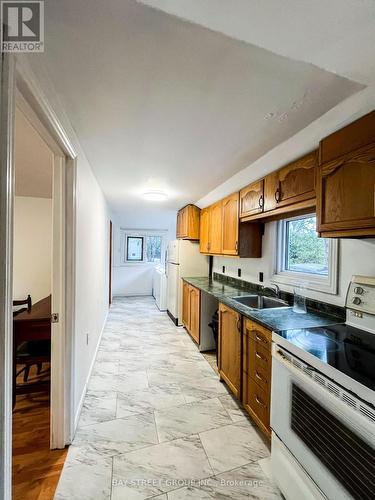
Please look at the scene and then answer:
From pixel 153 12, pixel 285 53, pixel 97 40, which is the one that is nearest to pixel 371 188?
pixel 285 53

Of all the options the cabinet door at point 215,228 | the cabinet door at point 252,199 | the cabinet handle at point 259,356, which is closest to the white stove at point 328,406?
the cabinet handle at point 259,356

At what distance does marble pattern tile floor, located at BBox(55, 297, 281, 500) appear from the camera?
1.32 m

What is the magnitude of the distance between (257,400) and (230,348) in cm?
52

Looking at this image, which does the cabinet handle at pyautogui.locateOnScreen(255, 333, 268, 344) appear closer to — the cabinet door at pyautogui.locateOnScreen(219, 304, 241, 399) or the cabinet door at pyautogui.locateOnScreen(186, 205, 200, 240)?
the cabinet door at pyautogui.locateOnScreen(219, 304, 241, 399)

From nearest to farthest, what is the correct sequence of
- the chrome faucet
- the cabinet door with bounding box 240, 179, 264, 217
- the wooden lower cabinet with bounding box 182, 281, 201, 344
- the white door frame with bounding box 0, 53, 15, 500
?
the white door frame with bounding box 0, 53, 15, 500, the cabinet door with bounding box 240, 179, 264, 217, the chrome faucet, the wooden lower cabinet with bounding box 182, 281, 201, 344

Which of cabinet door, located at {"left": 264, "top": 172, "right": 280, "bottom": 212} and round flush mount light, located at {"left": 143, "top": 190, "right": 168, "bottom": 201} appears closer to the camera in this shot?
cabinet door, located at {"left": 264, "top": 172, "right": 280, "bottom": 212}

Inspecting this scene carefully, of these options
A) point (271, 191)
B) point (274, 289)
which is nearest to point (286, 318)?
point (274, 289)

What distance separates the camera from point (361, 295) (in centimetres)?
144

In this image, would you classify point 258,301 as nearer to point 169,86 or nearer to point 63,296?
point 63,296

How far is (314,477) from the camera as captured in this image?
1053mm

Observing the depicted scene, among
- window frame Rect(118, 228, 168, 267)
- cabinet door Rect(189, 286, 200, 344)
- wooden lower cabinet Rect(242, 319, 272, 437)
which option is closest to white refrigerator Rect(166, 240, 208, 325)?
cabinet door Rect(189, 286, 200, 344)

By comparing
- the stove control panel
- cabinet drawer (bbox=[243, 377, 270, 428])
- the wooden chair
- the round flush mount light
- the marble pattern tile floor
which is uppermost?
the round flush mount light

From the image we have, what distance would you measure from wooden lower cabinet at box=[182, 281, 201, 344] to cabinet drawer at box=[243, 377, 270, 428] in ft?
4.65

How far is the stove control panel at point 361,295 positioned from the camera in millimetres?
1383
